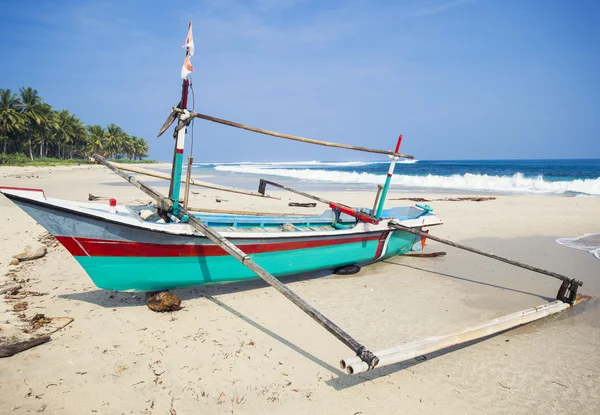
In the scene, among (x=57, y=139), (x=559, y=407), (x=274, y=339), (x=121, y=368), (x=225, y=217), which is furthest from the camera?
(x=57, y=139)

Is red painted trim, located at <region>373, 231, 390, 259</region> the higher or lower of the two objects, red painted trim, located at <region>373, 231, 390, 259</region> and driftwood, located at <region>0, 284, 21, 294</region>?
the higher

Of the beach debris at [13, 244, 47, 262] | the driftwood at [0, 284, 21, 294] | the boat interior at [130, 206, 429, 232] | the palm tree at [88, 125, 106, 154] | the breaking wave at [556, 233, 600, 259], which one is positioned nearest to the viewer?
the driftwood at [0, 284, 21, 294]

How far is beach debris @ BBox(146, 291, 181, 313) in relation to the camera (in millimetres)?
4637

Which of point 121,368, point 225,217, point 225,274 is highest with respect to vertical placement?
point 225,217

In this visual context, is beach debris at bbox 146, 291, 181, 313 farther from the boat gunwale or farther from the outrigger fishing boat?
the boat gunwale

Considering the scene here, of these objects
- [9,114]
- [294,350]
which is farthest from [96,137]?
[294,350]

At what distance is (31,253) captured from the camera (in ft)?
21.7

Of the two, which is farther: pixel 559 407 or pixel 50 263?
pixel 50 263

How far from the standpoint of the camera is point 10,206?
10711 millimetres

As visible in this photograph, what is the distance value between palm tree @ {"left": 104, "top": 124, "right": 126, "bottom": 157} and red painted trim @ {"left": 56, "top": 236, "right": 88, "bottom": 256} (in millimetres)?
67851

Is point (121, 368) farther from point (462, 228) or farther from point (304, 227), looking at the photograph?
point (462, 228)

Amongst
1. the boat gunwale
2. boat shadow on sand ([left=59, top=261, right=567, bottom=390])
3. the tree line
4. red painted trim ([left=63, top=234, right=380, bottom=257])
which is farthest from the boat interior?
the tree line

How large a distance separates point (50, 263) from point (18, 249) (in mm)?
1046

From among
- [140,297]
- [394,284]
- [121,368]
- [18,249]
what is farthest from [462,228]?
[18,249]
